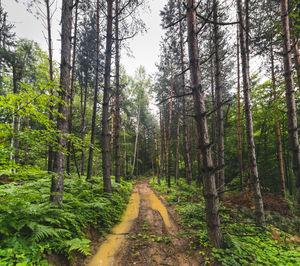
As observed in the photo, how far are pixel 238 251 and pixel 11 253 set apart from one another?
3957 millimetres

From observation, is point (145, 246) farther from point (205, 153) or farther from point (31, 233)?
point (205, 153)

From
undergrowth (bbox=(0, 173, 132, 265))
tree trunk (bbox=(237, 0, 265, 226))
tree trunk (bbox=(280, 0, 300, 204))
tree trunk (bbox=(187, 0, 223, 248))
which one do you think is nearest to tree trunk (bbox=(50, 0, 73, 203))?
undergrowth (bbox=(0, 173, 132, 265))

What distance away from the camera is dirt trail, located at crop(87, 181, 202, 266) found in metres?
2.95

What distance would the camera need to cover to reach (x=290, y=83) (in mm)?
3947

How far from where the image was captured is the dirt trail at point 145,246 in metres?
2.95

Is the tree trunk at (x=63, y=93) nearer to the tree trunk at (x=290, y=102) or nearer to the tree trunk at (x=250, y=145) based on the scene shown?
the tree trunk at (x=250, y=145)

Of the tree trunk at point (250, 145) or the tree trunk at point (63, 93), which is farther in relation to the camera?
the tree trunk at point (250, 145)

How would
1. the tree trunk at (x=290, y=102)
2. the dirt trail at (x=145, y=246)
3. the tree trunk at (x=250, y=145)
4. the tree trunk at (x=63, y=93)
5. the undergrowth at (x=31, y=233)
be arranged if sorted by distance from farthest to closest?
the tree trunk at (x=250, y=145) → the tree trunk at (x=63, y=93) → the tree trunk at (x=290, y=102) → the dirt trail at (x=145, y=246) → the undergrowth at (x=31, y=233)

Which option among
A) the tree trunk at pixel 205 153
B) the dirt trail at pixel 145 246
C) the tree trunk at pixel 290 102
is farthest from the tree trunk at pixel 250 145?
the dirt trail at pixel 145 246

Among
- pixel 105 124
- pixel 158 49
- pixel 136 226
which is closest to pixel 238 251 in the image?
pixel 136 226

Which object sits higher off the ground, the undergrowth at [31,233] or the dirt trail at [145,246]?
the undergrowth at [31,233]

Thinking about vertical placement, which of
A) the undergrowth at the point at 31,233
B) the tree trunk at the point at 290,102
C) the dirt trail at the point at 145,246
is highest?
the tree trunk at the point at 290,102

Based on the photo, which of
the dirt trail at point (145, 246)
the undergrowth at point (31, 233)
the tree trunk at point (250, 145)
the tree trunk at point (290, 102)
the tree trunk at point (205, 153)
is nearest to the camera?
the undergrowth at point (31, 233)

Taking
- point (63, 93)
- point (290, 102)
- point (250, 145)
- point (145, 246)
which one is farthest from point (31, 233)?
point (290, 102)
